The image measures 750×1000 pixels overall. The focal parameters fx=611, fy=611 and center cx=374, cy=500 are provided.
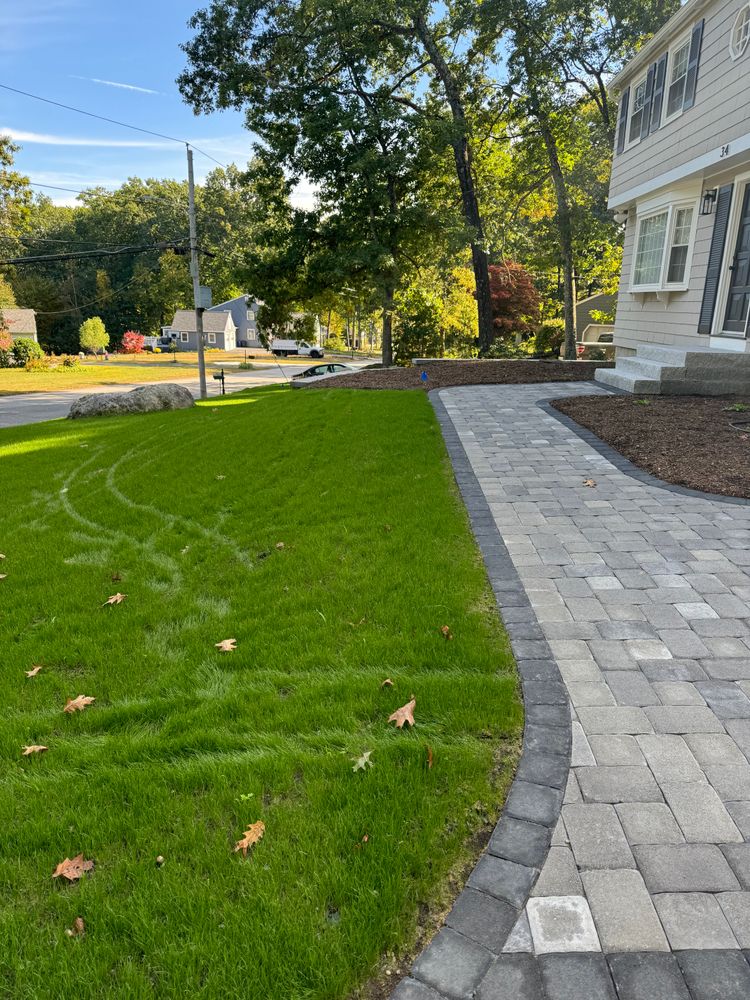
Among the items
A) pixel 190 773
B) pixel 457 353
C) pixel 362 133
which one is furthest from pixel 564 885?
pixel 457 353

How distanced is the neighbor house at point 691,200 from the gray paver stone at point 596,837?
908 centimetres

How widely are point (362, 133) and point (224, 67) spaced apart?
4.50 metres

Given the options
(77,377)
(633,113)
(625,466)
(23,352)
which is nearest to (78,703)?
(625,466)

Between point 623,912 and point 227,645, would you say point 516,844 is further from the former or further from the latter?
point 227,645

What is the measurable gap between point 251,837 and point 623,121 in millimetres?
16967

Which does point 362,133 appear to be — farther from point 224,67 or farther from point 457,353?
point 457,353

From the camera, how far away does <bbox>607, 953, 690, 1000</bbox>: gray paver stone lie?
5.29 ft

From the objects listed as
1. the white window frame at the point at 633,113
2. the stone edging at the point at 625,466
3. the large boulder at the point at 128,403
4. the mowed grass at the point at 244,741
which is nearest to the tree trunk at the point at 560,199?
the white window frame at the point at 633,113

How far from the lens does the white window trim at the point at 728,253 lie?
32.0 feet

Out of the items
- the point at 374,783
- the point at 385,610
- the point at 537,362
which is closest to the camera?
the point at 374,783

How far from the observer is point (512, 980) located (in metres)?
1.66

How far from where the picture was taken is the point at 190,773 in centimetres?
244

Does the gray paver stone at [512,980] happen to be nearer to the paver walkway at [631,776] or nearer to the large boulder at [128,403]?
the paver walkway at [631,776]

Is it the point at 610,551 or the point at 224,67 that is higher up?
the point at 224,67
